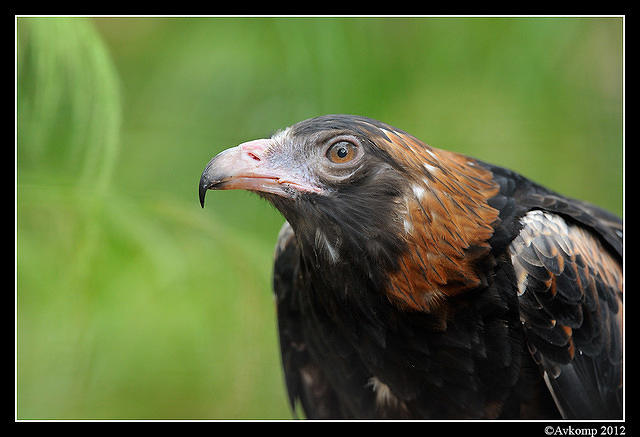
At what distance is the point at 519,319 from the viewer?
2.33m

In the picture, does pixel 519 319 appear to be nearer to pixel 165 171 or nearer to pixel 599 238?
pixel 599 238

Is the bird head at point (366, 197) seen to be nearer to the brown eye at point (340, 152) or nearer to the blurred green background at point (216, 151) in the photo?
the brown eye at point (340, 152)

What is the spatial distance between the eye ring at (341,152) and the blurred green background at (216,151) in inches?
75.9

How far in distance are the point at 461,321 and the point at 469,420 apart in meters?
0.53

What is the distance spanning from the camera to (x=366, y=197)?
Result: 6.91ft

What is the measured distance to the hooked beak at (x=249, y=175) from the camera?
1.98 metres

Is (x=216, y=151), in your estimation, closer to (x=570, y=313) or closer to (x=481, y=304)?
(x=481, y=304)

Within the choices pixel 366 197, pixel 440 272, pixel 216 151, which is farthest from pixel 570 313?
pixel 216 151

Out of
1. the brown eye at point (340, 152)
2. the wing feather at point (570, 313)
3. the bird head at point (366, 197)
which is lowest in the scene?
the wing feather at point (570, 313)

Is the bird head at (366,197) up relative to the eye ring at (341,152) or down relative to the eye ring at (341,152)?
down

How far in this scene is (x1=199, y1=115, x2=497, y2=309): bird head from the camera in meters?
2.09

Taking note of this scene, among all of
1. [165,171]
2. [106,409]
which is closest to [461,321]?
[165,171]

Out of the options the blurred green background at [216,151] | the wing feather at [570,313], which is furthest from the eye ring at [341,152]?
the blurred green background at [216,151]

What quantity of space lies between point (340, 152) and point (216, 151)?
2206 mm
